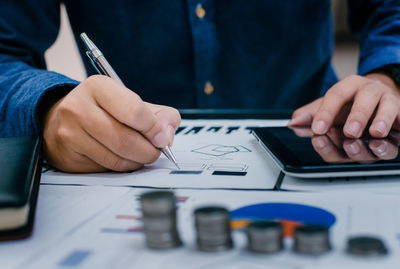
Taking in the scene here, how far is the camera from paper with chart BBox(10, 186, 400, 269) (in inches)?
10.4

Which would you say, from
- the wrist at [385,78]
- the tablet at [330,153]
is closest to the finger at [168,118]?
the tablet at [330,153]

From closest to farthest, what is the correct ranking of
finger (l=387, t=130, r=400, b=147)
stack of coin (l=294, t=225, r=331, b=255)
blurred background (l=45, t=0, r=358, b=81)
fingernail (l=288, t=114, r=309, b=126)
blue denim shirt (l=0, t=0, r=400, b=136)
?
1. stack of coin (l=294, t=225, r=331, b=255)
2. finger (l=387, t=130, r=400, b=147)
3. fingernail (l=288, t=114, r=309, b=126)
4. blue denim shirt (l=0, t=0, r=400, b=136)
5. blurred background (l=45, t=0, r=358, b=81)

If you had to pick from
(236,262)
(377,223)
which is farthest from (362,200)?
(236,262)

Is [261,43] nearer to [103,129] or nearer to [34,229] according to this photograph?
[103,129]

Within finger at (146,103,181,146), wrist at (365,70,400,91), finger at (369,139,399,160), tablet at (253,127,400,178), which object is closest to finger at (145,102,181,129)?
finger at (146,103,181,146)

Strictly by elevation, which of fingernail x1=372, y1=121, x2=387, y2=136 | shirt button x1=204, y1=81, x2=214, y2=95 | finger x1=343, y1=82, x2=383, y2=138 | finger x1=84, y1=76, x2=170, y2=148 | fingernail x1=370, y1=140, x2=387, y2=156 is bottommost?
shirt button x1=204, y1=81, x2=214, y2=95

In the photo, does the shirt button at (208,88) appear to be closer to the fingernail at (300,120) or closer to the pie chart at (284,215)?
the fingernail at (300,120)

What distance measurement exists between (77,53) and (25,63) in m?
2.16

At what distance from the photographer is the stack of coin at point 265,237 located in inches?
10.3

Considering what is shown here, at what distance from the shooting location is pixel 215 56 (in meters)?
0.96

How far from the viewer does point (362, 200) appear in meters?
0.37

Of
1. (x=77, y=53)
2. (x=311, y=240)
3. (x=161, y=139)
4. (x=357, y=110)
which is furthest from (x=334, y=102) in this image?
(x=77, y=53)

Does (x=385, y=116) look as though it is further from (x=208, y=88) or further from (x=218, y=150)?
(x=208, y=88)

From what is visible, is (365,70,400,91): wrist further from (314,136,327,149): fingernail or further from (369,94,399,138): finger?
(314,136,327,149): fingernail
